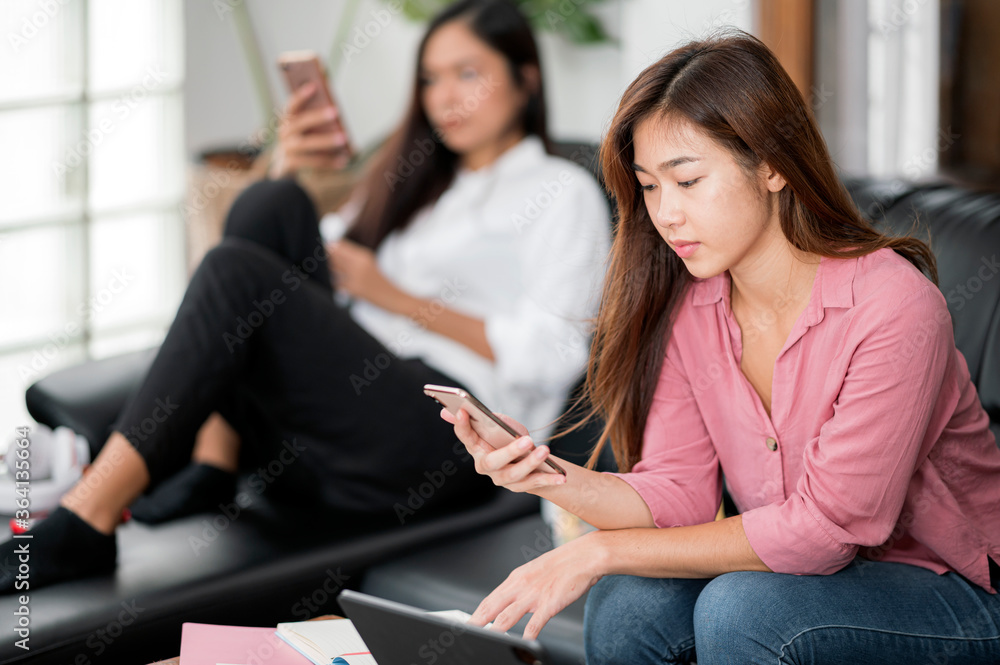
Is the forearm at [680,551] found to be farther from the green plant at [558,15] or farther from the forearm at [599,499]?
the green plant at [558,15]

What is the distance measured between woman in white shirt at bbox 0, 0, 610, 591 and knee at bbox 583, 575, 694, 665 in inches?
14.4

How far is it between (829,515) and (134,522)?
1103 mm

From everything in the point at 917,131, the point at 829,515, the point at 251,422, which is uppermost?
the point at 917,131

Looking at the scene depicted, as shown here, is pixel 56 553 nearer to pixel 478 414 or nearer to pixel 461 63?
pixel 478 414

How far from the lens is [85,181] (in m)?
2.74

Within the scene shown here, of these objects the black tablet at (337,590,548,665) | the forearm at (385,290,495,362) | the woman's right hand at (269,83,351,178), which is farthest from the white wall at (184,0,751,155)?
the black tablet at (337,590,548,665)

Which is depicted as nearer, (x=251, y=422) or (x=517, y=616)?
(x=517, y=616)

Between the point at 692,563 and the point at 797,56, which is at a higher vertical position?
the point at 797,56

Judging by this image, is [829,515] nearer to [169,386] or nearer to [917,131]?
[169,386]

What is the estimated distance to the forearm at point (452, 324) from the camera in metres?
1.81

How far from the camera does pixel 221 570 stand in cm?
137

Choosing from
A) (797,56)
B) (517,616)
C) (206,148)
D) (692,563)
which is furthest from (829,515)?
(206,148)

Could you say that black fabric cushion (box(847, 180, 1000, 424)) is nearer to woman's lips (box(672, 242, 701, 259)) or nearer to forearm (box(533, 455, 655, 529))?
woman's lips (box(672, 242, 701, 259))

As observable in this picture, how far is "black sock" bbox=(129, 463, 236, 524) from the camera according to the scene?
1543mm
